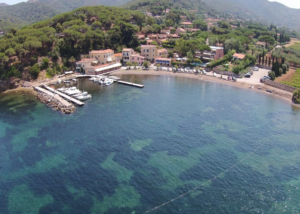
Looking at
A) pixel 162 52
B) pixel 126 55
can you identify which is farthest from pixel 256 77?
pixel 126 55

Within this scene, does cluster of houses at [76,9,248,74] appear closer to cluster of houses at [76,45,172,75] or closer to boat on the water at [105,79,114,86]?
cluster of houses at [76,45,172,75]

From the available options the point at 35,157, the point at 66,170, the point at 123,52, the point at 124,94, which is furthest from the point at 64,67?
the point at 66,170

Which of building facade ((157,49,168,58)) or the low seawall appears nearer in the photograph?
the low seawall

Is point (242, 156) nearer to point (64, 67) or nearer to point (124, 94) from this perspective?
point (124, 94)

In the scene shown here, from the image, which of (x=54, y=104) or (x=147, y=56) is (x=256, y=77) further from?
(x=54, y=104)

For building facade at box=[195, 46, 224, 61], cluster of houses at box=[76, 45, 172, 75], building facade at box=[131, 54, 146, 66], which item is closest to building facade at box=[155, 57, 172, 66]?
cluster of houses at box=[76, 45, 172, 75]

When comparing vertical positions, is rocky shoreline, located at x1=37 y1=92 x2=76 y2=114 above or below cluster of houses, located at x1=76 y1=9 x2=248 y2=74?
below

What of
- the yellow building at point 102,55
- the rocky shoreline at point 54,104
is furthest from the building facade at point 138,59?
the rocky shoreline at point 54,104
